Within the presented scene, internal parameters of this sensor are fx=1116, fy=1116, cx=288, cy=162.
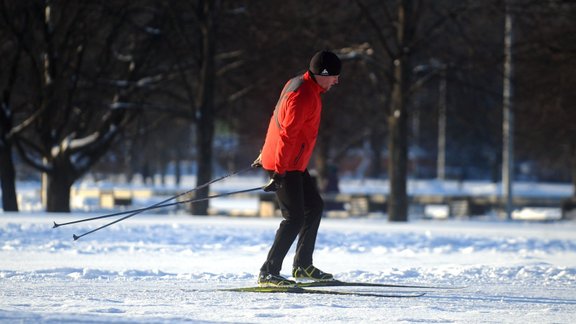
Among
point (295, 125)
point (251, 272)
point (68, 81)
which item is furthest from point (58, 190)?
point (295, 125)

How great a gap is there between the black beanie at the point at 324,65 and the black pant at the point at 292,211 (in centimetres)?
80

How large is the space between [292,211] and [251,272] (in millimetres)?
2113

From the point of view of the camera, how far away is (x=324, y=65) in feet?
28.0

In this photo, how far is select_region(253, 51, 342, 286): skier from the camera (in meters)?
8.38

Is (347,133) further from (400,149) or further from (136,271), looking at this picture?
(136,271)

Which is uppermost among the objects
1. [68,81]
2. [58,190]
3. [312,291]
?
[68,81]

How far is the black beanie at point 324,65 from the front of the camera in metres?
8.52

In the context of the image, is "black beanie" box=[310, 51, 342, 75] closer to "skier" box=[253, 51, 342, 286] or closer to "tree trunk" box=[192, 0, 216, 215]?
"skier" box=[253, 51, 342, 286]

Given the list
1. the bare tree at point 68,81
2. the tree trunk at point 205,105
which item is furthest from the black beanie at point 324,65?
the tree trunk at point 205,105

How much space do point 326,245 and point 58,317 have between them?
841cm

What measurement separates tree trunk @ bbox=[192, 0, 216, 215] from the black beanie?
14.8 meters

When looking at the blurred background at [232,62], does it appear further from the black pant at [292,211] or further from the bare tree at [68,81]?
the black pant at [292,211]

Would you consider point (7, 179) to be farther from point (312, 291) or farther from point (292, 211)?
point (312, 291)

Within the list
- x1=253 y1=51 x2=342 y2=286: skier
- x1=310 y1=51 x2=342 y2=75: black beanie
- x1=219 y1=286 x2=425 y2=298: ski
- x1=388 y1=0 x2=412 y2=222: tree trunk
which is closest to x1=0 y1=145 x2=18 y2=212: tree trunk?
x1=388 y1=0 x2=412 y2=222: tree trunk
